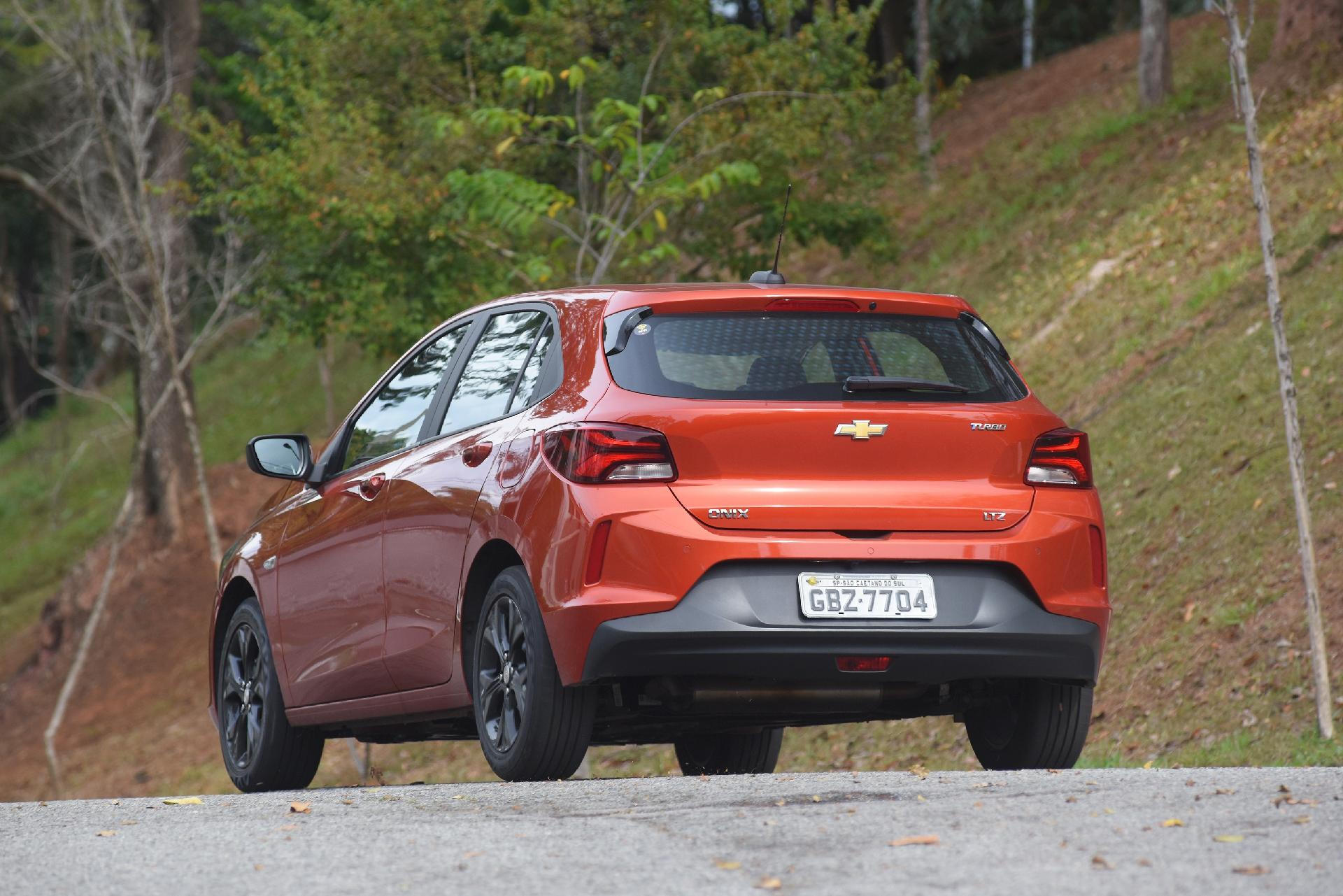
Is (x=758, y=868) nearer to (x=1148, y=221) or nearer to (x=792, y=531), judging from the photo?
(x=792, y=531)

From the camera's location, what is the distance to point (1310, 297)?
16047 millimetres

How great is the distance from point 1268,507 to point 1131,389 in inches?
176

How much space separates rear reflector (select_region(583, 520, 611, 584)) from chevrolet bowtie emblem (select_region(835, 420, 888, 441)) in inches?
31.5

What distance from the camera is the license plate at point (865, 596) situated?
608 cm

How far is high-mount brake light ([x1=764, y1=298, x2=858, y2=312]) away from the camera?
21.3 ft

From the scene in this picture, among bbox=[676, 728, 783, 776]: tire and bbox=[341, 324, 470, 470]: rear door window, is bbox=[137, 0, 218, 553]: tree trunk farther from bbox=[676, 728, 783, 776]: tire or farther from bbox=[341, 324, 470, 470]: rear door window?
bbox=[341, 324, 470, 470]: rear door window

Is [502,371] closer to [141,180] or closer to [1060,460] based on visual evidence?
[1060,460]

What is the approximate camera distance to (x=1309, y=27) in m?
25.2

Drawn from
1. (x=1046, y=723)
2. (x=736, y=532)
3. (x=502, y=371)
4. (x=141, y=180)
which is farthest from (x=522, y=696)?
(x=141, y=180)

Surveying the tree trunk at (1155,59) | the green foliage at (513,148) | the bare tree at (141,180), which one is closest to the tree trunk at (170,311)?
the bare tree at (141,180)

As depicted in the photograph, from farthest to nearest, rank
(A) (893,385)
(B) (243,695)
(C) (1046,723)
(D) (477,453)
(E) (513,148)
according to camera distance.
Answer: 1. (E) (513,148)
2. (B) (243,695)
3. (C) (1046,723)
4. (D) (477,453)
5. (A) (893,385)

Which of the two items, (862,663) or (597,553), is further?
(862,663)

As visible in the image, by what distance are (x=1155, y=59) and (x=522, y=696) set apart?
84.3ft

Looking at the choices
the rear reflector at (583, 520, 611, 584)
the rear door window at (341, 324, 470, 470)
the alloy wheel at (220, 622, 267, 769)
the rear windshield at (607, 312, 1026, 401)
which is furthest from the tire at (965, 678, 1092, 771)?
the alloy wheel at (220, 622, 267, 769)
